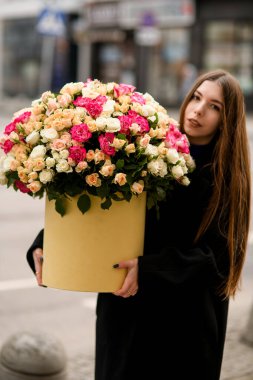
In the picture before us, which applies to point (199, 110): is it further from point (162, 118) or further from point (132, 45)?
point (132, 45)

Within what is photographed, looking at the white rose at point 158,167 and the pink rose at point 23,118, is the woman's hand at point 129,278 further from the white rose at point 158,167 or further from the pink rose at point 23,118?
the pink rose at point 23,118

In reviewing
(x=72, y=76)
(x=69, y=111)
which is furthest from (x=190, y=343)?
(x=72, y=76)

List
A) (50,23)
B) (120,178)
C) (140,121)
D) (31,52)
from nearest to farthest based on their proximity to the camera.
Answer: (120,178) → (140,121) → (50,23) → (31,52)

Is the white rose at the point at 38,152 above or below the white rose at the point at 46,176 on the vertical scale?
above

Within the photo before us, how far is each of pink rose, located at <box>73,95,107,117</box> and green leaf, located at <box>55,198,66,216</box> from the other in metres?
0.29

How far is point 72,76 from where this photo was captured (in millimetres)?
32062

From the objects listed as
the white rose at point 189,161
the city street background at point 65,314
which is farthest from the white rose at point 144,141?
the city street background at point 65,314

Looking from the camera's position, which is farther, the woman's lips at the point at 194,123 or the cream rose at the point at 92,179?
the woman's lips at the point at 194,123

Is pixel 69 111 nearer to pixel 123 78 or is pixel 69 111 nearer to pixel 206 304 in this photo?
pixel 206 304

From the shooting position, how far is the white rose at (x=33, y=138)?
2.38 meters

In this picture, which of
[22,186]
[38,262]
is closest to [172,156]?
[22,186]

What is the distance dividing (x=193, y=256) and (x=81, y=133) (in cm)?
57

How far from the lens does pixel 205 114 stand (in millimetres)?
2662

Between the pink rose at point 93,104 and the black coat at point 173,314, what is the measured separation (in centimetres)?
41
